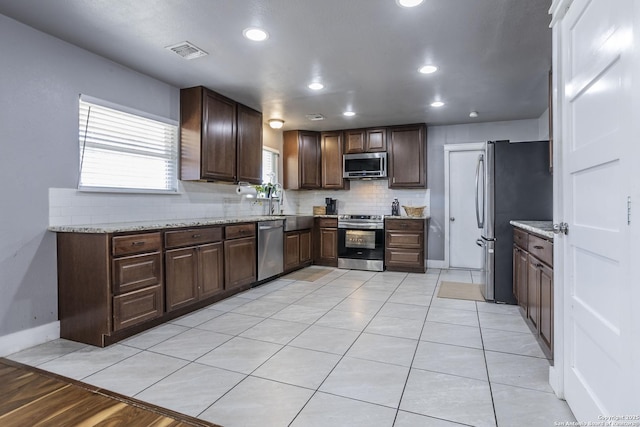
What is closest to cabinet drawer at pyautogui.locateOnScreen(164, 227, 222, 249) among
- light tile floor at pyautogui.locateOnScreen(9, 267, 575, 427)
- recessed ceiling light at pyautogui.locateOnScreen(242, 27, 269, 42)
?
light tile floor at pyautogui.locateOnScreen(9, 267, 575, 427)

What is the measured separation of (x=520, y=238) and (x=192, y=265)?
3118mm

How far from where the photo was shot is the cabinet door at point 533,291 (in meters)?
2.53

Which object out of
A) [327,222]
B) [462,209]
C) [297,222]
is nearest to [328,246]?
[327,222]

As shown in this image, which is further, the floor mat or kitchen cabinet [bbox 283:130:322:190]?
kitchen cabinet [bbox 283:130:322:190]

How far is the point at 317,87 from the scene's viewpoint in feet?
12.8

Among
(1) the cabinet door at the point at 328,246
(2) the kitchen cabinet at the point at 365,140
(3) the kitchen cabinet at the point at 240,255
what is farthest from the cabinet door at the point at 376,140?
(3) the kitchen cabinet at the point at 240,255

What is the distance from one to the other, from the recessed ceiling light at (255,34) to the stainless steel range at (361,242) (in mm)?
3436

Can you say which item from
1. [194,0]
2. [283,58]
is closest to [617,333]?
[194,0]

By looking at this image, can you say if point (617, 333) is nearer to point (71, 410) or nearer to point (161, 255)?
point (71, 410)

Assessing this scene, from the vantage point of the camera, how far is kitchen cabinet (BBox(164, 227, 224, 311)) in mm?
3088

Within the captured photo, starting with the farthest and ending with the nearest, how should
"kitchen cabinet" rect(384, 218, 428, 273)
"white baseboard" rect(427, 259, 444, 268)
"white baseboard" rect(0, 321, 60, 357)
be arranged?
"white baseboard" rect(427, 259, 444, 268), "kitchen cabinet" rect(384, 218, 428, 273), "white baseboard" rect(0, 321, 60, 357)

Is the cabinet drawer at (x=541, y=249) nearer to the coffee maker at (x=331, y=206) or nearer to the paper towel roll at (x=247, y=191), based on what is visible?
the paper towel roll at (x=247, y=191)

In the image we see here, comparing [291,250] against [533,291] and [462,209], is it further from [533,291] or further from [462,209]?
[533,291]

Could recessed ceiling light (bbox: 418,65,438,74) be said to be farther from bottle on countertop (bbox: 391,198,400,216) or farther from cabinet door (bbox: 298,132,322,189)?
cabinet door (bbox: 298,132,322,189)
